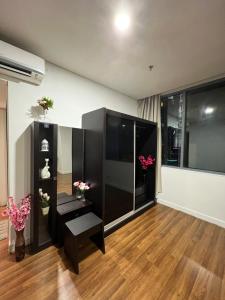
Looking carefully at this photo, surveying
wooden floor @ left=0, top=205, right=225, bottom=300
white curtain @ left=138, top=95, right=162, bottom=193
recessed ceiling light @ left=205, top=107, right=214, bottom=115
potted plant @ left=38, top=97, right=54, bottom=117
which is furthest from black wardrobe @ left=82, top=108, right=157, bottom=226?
recessed ceiling light @ left=205, top=107, right=214, bottom=115

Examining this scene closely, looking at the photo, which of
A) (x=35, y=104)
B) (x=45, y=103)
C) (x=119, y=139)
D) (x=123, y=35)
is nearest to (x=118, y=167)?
(x=119, y=139)

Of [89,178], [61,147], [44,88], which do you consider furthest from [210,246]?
[44,88]

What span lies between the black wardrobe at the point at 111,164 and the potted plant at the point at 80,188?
8cm

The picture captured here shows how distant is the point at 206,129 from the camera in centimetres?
287

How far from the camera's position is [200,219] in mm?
2754

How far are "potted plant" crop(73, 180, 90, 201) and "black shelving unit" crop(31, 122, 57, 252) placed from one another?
0.37 m

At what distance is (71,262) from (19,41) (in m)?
2.68

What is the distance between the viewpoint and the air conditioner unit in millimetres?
1592

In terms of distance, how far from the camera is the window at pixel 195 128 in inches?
107

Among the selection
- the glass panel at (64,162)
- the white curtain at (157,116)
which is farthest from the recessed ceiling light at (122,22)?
the white curtain at (157,116)

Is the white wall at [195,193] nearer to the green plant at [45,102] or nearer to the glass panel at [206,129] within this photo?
the glass panel at [206,129]

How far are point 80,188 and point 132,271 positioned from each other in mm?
1214

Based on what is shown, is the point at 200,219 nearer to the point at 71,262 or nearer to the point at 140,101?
the point at 71,262

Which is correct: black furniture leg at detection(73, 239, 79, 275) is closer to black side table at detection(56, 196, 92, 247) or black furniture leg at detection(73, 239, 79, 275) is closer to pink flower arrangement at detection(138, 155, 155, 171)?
black side table at detection(56, 196, 92, 247)
